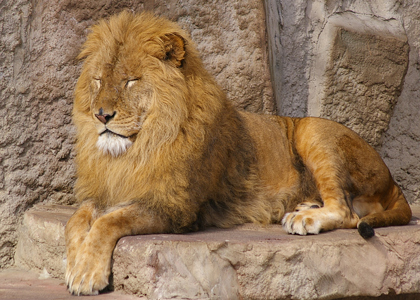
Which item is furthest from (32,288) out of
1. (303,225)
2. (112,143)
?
(303,225)

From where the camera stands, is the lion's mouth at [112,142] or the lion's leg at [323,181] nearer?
the lion's mouth at [112,142]

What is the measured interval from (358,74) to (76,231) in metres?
3.26

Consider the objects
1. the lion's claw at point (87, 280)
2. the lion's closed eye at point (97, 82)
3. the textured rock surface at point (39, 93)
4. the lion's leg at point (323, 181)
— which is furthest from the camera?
the textured rock surface at point (39, 93)

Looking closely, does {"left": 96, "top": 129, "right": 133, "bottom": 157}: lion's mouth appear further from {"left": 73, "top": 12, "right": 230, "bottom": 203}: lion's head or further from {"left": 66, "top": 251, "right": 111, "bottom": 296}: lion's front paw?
{"left": 66, "top": 251, "right": 111, "bottom": 296}: lion's front paw

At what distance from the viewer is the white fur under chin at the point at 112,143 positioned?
359 centimetres

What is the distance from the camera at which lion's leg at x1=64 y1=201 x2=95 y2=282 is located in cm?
348

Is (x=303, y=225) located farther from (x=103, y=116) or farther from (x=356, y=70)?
(x=356, y=70)

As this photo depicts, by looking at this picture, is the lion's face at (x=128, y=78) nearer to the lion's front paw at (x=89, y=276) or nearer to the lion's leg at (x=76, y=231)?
the lion's leg at (x=76, y=231)

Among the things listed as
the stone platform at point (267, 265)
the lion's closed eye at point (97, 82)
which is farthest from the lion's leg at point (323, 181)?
the lion's closed eye at point (97, 82)

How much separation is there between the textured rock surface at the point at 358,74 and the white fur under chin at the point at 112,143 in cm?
247

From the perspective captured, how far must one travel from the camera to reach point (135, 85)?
3619 mm

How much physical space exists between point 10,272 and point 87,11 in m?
2.21

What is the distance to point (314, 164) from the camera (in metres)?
4.42

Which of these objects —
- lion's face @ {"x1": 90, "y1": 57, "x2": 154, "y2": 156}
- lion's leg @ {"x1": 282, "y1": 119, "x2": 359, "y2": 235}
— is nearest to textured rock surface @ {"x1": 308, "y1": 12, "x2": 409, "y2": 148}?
lion's leg @ {"x1": 282, "y1": 119, "x2": 359, "y2": 235}
